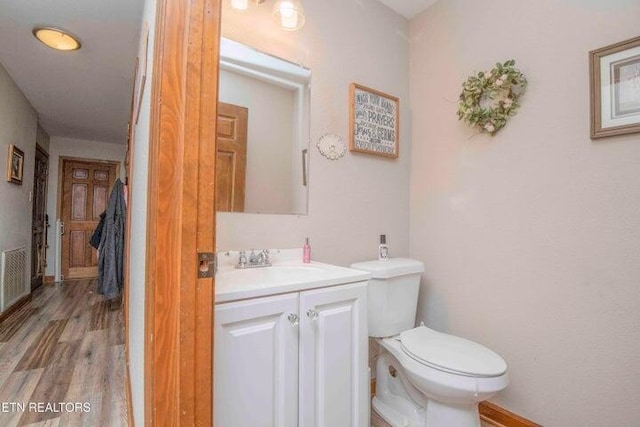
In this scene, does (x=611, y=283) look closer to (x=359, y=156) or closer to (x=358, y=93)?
(x=359, y=156)

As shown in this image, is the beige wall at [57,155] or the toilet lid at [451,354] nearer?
the toilet lid at [451,354]

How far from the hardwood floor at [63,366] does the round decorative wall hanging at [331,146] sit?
5.54 feet

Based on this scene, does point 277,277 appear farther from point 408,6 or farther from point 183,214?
point 408,6

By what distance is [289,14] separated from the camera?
1486 mm

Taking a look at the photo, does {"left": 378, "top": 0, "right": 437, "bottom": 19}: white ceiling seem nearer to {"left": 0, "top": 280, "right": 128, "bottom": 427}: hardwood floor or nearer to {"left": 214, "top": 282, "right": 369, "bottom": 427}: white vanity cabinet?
{"left": 214, "top": 282, "right": 369, "bottom": 427}: white vanity cabinet

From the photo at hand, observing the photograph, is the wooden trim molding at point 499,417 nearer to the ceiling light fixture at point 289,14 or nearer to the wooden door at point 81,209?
the ceiling light fixture at point 289,14

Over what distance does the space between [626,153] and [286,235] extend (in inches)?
58.2

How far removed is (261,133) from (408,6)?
1345 mm

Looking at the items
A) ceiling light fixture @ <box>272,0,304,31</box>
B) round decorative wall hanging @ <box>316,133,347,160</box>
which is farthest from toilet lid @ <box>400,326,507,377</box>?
ceiling light fixture @ <box>272,0,304,31</box>

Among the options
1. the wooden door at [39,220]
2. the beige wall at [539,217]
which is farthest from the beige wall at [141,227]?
the wooden door at [39,220]

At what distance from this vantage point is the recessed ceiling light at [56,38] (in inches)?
85.5

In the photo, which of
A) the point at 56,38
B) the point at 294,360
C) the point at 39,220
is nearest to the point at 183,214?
the point at 294,360

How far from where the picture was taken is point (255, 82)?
4.94 ft

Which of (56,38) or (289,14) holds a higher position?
(56,38)
